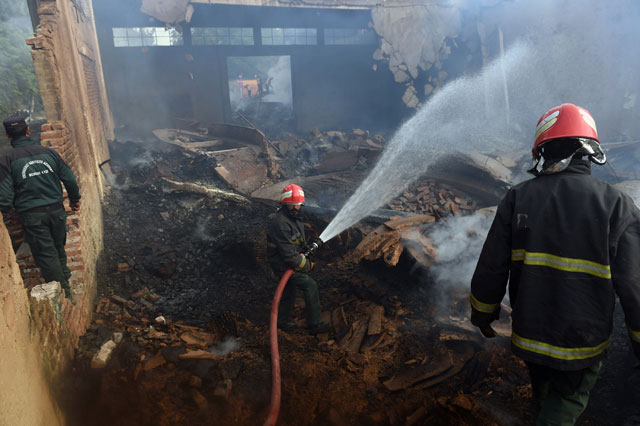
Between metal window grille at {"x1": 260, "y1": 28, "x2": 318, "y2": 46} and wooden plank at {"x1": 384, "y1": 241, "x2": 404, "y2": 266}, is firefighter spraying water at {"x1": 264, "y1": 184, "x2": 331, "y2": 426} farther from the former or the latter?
metal window grille at {"x1": 260, "y1": 28, "x2": 318, "y2": 46}

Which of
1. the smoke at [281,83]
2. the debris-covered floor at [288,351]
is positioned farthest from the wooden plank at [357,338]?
the smoke at [281,83]

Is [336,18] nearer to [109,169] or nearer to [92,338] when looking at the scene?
[109,169]

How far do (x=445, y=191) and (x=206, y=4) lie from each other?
11.0m

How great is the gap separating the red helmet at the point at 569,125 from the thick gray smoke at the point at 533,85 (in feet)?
20.7

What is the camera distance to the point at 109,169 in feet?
30.2

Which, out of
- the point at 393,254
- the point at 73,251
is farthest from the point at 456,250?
the point at 73,251

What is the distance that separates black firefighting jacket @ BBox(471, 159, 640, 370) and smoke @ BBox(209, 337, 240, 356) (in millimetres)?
2817

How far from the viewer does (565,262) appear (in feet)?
6.79

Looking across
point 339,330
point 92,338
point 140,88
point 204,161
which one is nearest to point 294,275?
point 339,330

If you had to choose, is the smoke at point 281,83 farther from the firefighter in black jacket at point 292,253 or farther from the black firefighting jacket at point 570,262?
the black firefighting jacket at point 570,262

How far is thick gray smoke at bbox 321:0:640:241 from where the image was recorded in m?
10.5

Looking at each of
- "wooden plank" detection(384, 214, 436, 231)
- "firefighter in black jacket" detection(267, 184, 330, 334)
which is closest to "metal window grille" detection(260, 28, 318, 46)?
"wooden plank" detection(384, 214, 436, 231)

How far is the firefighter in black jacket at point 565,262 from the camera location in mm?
1979

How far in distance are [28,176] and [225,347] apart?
2.71 metres
